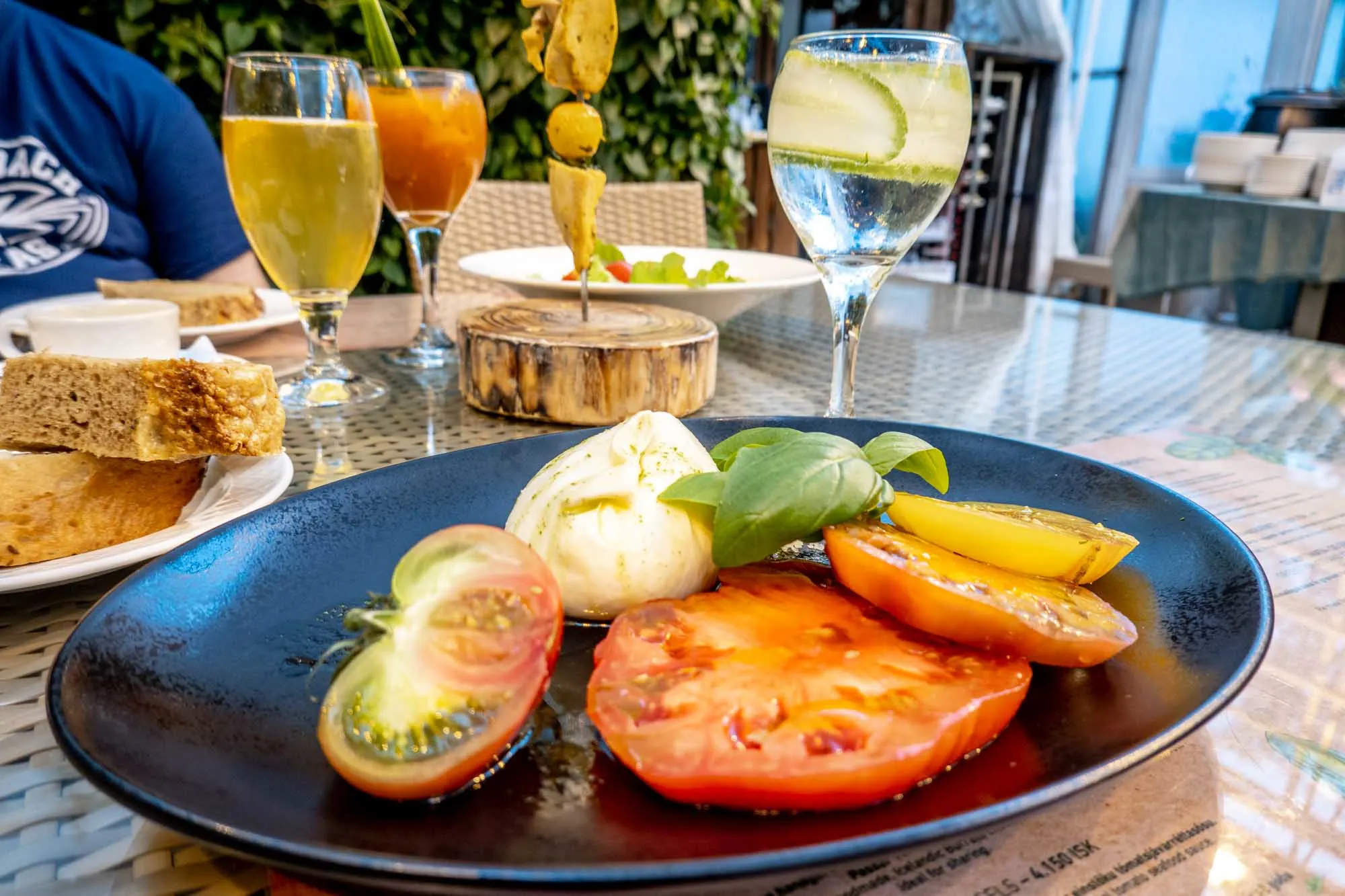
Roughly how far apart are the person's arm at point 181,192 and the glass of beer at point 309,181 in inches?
44.0

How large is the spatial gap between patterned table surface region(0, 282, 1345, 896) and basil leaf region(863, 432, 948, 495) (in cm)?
26

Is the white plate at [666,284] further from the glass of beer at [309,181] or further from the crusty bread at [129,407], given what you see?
the crusty bread at [129,407]

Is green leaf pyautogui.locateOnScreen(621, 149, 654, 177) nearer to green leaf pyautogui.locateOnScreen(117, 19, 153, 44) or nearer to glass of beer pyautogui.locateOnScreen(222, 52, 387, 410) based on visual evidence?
green leaf pyautogui.locateOnScreen(117, 19, 153, 44)

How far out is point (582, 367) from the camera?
98cm

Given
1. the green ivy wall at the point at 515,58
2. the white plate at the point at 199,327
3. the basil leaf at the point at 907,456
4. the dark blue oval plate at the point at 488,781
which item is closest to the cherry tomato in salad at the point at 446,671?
the dark blue oval plate at the point at 488,781

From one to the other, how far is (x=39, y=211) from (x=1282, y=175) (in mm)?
5387

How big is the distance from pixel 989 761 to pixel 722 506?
18cm

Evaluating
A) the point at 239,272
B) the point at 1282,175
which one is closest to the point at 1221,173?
the point at 1282,175

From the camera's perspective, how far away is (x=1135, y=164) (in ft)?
25.9

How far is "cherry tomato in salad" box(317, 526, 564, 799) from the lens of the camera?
0.34 metres

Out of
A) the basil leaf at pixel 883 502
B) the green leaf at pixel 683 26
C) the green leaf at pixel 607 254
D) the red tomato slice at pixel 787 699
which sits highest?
the green leaf at pixel 683 26

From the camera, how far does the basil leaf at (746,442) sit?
1.92 ft

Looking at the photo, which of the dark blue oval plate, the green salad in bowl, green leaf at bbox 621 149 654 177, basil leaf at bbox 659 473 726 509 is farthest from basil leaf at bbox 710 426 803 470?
green leaf at bbox 621 149 654 177

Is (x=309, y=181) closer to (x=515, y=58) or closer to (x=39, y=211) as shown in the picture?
(x=39, y=211)
